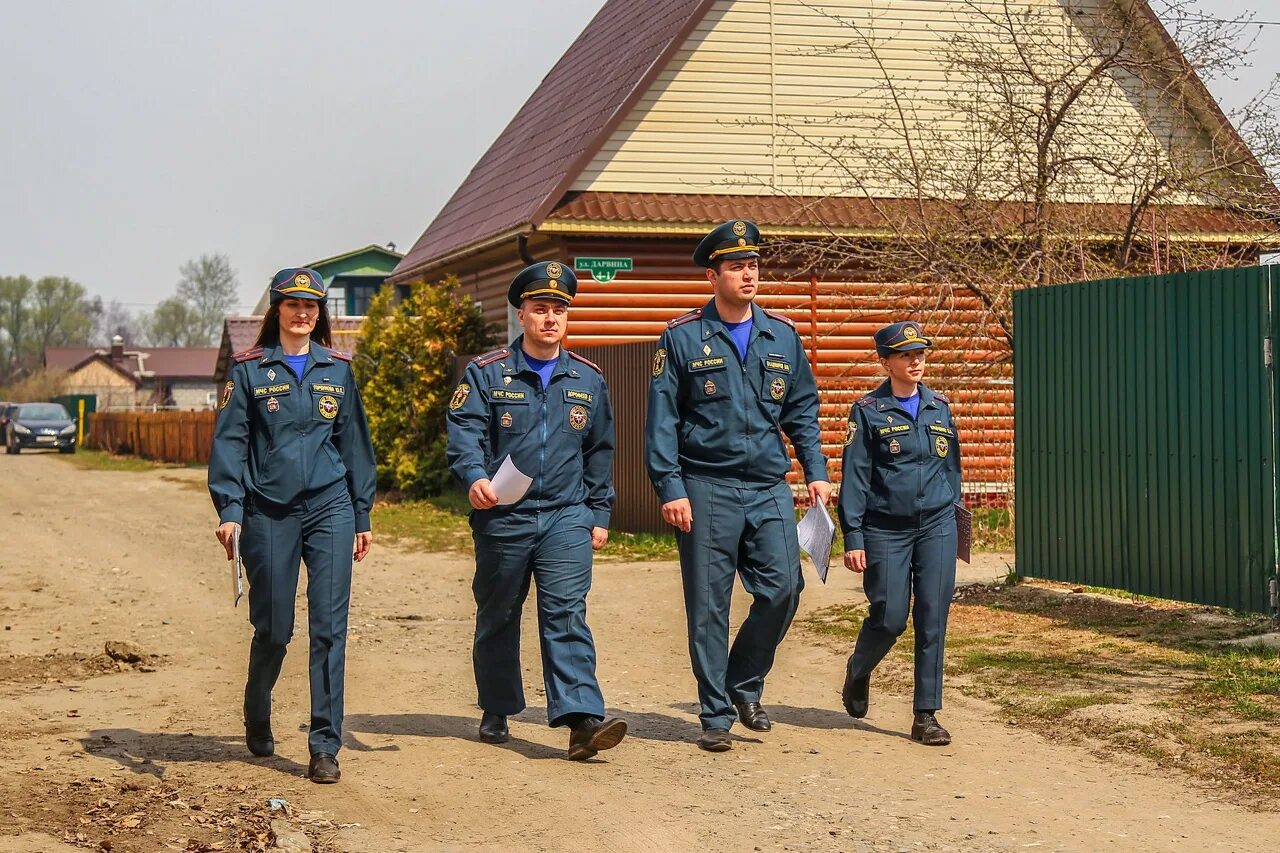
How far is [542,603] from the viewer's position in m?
7.17

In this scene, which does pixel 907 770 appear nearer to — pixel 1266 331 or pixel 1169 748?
pixel 1169 748

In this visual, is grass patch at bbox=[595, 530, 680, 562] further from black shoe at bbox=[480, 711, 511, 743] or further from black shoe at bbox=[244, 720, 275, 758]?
black shoe at bbox=[244, 720, 275, 758]

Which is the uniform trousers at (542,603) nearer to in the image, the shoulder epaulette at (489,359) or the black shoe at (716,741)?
the black shoe at (716,741)

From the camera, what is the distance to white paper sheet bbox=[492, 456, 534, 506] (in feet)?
22.8

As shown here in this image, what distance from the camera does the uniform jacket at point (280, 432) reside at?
6836 mm

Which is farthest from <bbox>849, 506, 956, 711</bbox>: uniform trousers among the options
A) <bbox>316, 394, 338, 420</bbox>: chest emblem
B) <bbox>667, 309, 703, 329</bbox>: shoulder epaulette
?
<bbox>316, 394, 338, 420</bbox>: chest emblem

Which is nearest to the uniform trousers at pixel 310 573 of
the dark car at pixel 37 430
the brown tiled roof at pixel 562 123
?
the brown tiled roof at pixel 562 123

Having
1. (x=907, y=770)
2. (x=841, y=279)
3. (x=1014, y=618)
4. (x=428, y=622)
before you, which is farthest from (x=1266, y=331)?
(x=841, y=279)

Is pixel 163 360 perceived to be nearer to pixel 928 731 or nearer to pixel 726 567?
pixel 726 567

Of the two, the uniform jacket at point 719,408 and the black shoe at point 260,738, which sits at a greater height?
the uniform jacket at point 719,408

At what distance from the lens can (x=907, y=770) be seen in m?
6.86

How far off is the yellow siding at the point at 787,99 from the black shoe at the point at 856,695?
11.9 m

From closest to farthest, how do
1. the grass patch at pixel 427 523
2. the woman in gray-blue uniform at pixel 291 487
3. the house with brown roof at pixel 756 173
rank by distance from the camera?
the woman in gray-blue uniform at pixel 291 487, the grass patch at pixel 427 523, the house with brown roof at pixel 756 173

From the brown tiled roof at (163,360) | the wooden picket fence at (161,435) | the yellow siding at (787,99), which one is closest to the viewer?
the yellow siding at (787,99)
